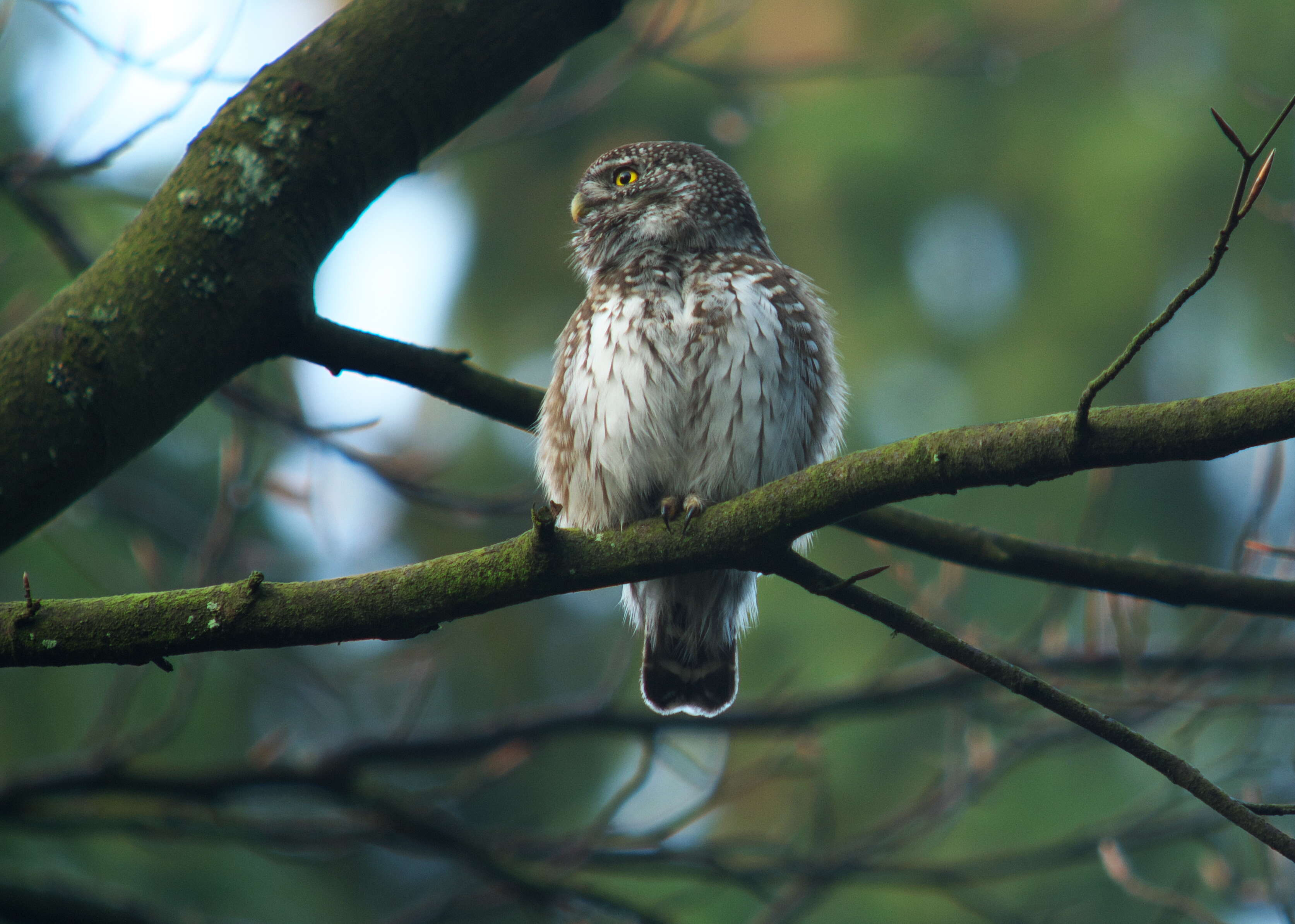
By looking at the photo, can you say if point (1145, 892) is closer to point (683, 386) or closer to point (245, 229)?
point (683, 386)

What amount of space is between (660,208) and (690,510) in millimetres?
1584

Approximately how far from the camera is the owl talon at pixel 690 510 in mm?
2049

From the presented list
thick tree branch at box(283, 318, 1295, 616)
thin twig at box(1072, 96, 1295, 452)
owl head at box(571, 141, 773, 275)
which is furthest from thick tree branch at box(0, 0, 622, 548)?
thin twig at box(1072, 96, 1295, 452)

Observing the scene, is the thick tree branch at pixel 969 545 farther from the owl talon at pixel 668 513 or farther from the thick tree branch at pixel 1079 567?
the owl talon at pixel 668 513

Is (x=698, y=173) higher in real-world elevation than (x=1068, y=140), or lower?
lower

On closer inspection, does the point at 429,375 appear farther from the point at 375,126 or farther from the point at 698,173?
the point at 698,173

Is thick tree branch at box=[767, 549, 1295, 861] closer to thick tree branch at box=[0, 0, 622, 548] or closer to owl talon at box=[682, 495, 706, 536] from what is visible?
owl talon at box=[682, 495, 706, 536]

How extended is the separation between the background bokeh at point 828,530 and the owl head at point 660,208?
0.30m

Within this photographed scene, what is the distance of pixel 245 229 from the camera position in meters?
2.19

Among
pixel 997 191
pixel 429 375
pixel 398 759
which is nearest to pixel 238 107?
pixel 429 375

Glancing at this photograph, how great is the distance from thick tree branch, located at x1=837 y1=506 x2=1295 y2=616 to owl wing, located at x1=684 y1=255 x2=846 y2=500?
0.42m

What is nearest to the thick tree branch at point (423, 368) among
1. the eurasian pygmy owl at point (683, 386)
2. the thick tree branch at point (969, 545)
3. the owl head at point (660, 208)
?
the thick tree branch at point (969, 545)

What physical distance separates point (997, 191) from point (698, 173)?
24.7 ft

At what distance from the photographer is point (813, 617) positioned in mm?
8023
